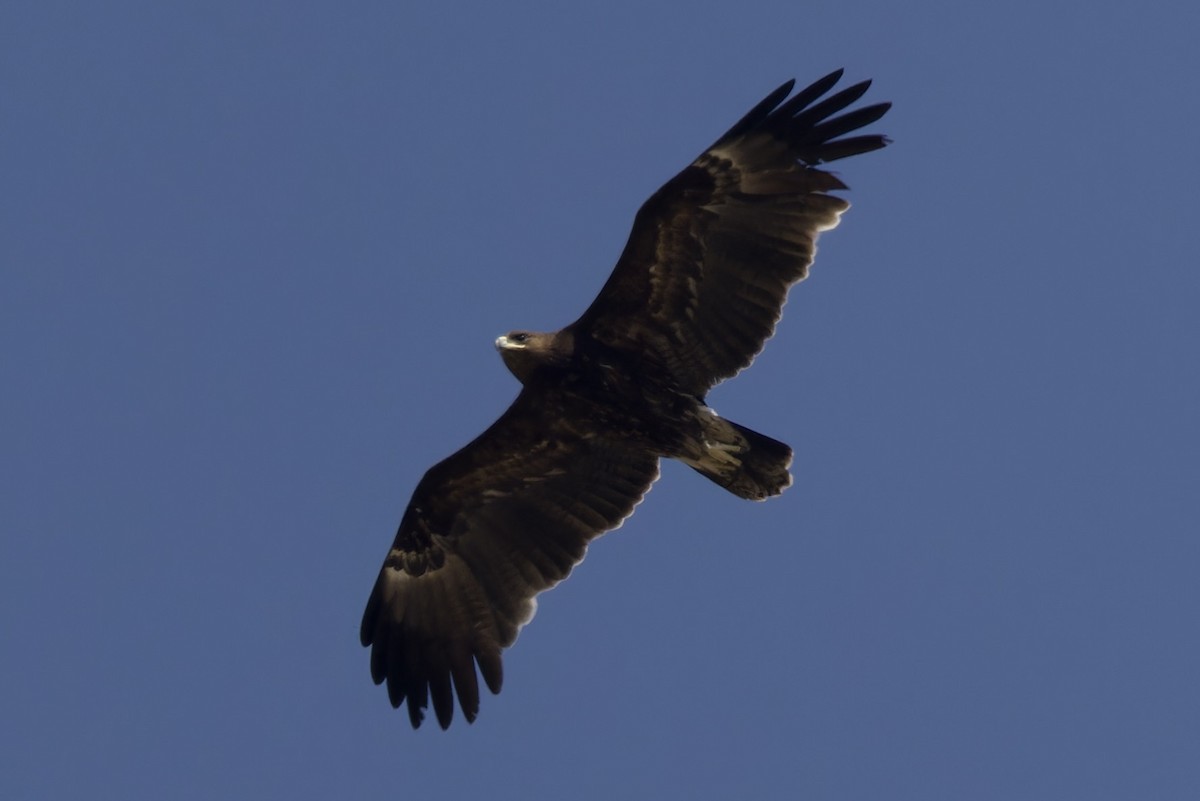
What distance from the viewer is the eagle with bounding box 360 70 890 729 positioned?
48.7ft

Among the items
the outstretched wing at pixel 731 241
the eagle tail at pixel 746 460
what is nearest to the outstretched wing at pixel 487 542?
the eagle tail at pixel 746 460

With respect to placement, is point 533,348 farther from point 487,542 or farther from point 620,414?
point 487,542

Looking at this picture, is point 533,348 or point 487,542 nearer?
point 533,348

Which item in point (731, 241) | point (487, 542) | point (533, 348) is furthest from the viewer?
point (487, 542)

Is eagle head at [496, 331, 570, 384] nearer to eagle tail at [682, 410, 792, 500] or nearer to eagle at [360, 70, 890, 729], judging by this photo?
eagle at [360, 70, 890, 729]

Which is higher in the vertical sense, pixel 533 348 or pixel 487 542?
pixel 533 348

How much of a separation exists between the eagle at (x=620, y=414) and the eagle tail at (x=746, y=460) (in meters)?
0.01

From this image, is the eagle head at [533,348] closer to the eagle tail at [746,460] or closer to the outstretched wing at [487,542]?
the outstretched wing at [487,542]

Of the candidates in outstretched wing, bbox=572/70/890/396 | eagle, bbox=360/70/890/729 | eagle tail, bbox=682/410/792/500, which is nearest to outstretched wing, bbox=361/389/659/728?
eagle, bbox=360/70/890/729

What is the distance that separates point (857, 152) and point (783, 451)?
2649mm

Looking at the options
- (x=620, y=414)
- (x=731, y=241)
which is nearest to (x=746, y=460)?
(x=620, y=414)

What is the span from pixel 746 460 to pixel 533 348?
2082mm

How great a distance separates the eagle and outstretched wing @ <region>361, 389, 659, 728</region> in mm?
13

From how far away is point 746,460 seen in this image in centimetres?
1545
